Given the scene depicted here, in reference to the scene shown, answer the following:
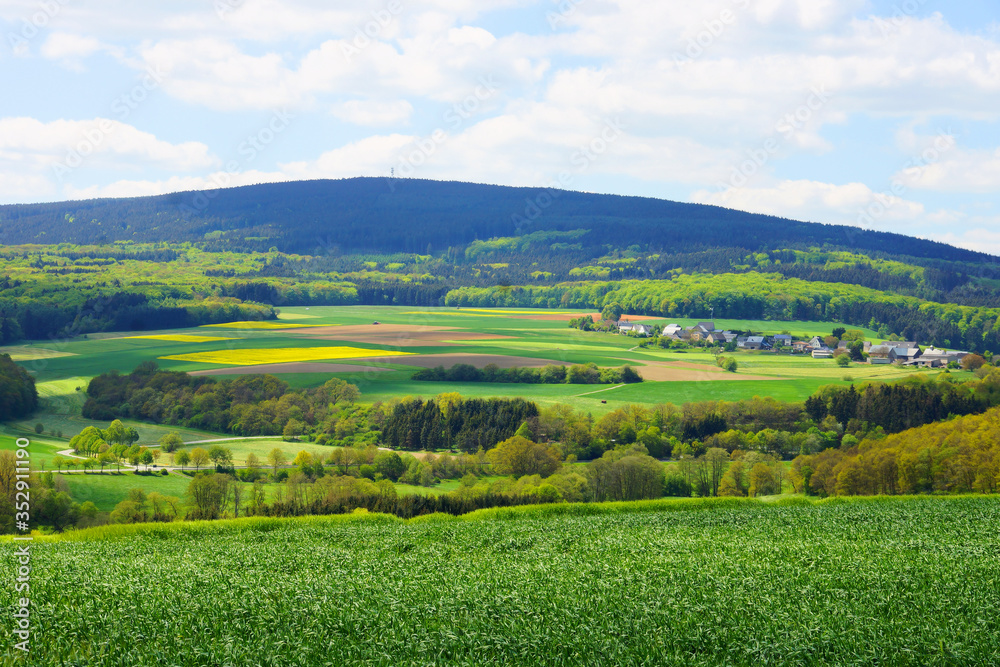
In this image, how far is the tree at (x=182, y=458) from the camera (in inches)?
2694

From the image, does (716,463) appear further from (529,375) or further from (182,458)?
(182,458)

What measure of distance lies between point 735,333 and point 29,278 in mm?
114002

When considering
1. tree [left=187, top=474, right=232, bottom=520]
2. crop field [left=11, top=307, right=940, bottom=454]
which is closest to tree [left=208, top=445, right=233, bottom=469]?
tree [left=187, top=474, right=232, bottom=520]

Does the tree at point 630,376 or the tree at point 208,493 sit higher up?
the tree at point 630,376

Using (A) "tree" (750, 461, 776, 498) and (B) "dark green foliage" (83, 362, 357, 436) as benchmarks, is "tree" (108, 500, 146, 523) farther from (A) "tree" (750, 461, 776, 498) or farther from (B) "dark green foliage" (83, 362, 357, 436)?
(A) "tree" (750, 461, 776, 498)

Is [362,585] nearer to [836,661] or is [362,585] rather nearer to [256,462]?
[836,661]

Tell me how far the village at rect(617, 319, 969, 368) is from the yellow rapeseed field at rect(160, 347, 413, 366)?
154ft

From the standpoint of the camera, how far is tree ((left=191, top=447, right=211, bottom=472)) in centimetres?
6869

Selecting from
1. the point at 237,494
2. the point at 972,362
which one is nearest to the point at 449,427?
the point at 237,494

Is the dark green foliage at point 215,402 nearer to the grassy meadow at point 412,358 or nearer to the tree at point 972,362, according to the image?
the grassy meadow at point 412,358

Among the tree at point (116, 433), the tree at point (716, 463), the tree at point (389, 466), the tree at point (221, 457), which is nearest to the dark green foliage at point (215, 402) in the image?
the tree at point (116, 433)

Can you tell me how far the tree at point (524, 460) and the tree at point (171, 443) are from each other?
107ft

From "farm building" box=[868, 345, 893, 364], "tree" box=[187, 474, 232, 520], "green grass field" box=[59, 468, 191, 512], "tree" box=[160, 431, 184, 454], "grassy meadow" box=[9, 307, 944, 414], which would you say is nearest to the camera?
"tree" box=[187, 474, 232, 520]

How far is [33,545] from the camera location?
929 inches
